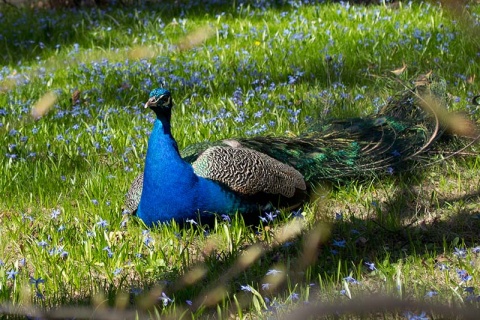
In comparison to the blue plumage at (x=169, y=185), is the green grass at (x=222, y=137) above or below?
below

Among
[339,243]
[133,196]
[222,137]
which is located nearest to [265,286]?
[339,243]

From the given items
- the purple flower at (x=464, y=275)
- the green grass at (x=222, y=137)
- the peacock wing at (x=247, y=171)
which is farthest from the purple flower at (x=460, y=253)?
the peacock wing at (x=247, y=171)

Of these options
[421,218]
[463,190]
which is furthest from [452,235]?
[463,190]

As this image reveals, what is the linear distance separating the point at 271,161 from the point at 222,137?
104cm

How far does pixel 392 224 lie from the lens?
136 inches

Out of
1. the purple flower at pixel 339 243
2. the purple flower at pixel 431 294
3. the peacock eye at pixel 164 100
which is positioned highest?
the peacock eye at pixel 164 100

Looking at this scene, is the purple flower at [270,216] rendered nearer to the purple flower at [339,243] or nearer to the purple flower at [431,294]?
the purple flower at [339,243]

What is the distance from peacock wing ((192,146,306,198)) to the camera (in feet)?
11.7

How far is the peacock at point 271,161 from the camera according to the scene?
350cm

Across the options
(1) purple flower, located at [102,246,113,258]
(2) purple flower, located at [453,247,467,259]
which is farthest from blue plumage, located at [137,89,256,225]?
(2) purple flower, located at [453,247,467,259]

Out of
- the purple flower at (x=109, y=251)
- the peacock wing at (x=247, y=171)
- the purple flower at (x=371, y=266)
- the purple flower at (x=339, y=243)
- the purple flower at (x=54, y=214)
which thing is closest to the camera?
the purple flower at (x=371, y=266)

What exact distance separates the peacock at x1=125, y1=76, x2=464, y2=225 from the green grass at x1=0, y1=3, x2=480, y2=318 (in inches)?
3.7

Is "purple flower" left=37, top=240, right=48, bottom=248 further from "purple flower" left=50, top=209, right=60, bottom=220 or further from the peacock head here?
the peacock head

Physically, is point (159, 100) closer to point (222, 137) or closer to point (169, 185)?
point (169, 185)
